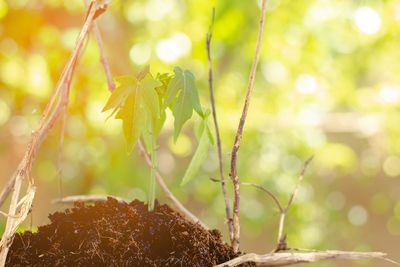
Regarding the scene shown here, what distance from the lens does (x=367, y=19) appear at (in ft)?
6.85

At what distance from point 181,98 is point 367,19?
1900mm

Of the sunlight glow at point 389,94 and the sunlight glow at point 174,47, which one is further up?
the sunlight glow at point 389,94

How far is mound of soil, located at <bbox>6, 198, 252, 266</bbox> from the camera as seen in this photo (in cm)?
43

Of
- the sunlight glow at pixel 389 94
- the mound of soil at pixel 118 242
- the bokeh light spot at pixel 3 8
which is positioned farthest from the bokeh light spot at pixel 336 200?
the mound of soil at pixel 118 242

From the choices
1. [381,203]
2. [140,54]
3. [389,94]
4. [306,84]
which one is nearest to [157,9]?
[140,54]

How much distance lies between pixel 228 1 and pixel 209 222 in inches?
46.4

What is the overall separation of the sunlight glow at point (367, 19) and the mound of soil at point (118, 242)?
1.90 metres

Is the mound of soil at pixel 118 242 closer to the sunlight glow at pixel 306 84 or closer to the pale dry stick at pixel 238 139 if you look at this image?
the pale dry stick at pixel 238 139

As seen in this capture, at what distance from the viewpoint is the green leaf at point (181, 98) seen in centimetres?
45

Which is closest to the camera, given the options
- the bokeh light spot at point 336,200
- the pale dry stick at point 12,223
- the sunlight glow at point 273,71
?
the pale dry stick at point 12,223

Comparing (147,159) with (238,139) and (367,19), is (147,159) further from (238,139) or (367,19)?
(367,19)

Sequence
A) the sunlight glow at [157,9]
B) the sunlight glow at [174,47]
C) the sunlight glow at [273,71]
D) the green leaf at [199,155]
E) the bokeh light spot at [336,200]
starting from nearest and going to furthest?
the green leaf at [199,155]
the sunlight glow at [174,47]
the sunlight glow at [157,9]
the sunlight glow at [273,71]
the bokeh light spot at [336,200]

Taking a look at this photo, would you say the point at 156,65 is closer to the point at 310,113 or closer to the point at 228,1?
the point at 228,1

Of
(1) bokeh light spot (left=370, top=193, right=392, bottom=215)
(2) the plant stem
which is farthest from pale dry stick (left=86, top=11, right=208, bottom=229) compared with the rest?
(1) bokeh light spot (left=370, top=193, right=392, bottom=215)
